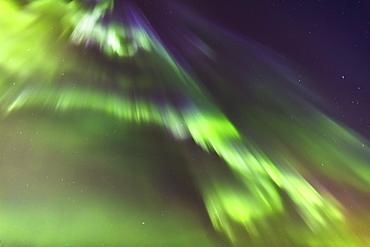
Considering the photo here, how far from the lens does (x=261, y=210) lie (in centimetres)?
80

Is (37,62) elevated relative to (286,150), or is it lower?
elevated

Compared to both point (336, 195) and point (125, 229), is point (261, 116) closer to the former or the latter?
point (336, 195)

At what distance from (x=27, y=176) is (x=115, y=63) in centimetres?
30

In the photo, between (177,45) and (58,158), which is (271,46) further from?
(58,158)

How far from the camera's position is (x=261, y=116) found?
0.84 m

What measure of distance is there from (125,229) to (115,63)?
36 cm

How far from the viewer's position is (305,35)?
33.6 inches

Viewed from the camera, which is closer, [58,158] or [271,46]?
[58,158]

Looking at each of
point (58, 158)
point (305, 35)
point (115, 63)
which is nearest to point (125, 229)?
point (58, 158)

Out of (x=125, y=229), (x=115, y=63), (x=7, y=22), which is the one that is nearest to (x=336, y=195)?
(x=125, y=229)

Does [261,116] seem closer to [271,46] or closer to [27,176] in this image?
[271,46]

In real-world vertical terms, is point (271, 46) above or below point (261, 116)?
above

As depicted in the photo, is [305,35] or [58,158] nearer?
[58,158]

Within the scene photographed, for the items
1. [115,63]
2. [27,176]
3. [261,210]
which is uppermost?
[115,63]
